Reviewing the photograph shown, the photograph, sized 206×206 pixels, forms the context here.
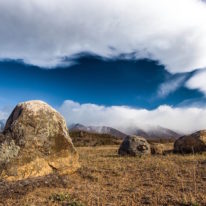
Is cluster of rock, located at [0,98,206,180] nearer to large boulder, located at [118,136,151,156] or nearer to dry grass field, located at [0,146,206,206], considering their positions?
dry grass field, located at [0,146,206,206]

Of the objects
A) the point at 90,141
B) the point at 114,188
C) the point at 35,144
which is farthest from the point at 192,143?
the point at 90,141

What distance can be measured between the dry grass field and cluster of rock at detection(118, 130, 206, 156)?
7098 millimetres

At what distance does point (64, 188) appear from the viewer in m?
8.74

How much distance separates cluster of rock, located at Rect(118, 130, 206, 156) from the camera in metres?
18.6

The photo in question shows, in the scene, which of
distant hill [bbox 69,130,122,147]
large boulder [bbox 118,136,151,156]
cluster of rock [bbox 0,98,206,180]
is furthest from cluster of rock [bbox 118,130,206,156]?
distant hill [bbox 69,130,122,147]

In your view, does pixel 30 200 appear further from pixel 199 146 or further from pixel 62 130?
pixel 199 146

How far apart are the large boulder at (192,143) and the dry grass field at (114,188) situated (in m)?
8.06

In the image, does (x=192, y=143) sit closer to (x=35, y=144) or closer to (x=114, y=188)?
(x=114, y=188)

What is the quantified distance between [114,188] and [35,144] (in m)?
3.11

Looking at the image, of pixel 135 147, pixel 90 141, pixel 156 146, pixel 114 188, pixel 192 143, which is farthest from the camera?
pixel 90 141

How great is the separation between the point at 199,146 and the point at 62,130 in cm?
1164

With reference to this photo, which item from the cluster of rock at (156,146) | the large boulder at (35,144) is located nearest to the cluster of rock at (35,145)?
the large boulder at (35,144)

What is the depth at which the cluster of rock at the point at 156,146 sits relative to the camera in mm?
18562

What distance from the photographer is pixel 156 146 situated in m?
20.0
